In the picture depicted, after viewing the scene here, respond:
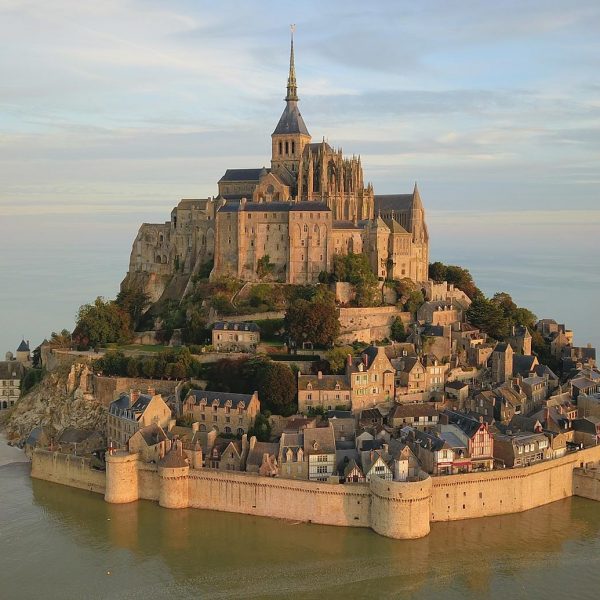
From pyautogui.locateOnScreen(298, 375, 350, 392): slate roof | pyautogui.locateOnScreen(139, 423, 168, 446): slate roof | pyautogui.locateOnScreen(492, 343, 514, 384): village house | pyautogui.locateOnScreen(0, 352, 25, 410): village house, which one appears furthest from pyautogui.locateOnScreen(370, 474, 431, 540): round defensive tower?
pyautogui.locateOnScreen(0, 352, 25, 410): village house

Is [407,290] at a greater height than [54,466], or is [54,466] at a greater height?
[407,290]

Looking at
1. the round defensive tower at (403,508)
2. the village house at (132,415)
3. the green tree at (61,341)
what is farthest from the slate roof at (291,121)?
the round defensive tower at (403,508)

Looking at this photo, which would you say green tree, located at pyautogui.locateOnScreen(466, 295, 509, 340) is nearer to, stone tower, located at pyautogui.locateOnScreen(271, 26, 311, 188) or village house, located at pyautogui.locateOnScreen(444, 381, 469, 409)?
village house, located at pyautogui.locateOnScreen(444, 381, 469, 409)

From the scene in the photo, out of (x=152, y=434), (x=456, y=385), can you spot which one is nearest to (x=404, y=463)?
(x=152, y=434)

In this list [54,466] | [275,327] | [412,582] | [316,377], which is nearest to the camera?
[412,582]

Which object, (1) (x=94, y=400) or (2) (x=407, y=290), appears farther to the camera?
(2) (x=407, y=290)

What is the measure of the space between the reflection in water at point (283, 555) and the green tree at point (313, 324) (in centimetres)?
1312

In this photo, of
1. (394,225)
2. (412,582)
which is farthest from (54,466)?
(394,225)

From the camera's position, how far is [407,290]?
50125mm

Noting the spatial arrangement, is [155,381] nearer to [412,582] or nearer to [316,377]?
[316,377]

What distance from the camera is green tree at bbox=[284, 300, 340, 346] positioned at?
43.7 meters

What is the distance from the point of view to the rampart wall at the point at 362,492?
30.8 metres

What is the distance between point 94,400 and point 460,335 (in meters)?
20.6

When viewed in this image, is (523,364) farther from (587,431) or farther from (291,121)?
(291,121)
